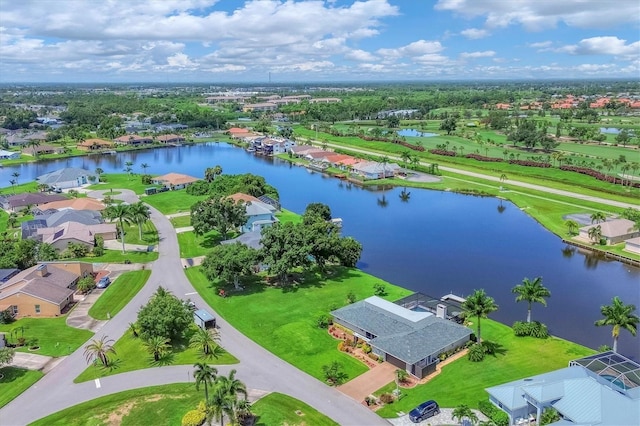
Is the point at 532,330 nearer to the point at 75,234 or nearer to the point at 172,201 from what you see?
the point at 75,234

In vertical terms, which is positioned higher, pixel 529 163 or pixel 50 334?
pixel 529 163

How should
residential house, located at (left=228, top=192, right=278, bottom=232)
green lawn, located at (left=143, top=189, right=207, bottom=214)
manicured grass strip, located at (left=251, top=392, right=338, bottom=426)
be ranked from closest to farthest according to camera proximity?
manicured grass strip, located at (left=251, top=392, right=338, bottom=426)
residential house, located at (left=228, top=192, right=278, bottom=232)
green lawn, located at (left=143, top=189, right=207, bottom=214)

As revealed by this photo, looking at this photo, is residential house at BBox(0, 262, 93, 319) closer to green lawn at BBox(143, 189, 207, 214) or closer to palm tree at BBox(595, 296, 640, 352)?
green lawn at BBox(143, 189, 207, 214)

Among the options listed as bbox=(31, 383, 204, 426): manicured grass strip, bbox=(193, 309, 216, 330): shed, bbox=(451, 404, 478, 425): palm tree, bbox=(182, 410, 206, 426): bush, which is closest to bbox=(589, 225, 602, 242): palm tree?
bbox=(451, 404, 478, 425): palm tree

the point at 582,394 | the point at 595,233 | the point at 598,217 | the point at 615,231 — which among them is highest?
the point at 598,217

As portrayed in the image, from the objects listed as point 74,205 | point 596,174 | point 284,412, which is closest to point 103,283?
point 284,412

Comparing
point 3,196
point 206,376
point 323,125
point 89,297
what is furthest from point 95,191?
point 323,125
